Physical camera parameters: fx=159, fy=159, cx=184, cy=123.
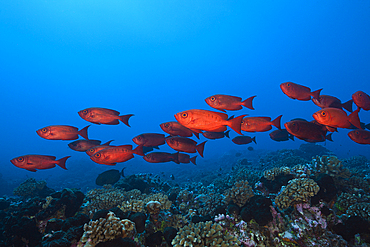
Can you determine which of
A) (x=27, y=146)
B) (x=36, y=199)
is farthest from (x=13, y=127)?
(x=36, y=199)

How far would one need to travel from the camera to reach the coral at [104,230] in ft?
10.7

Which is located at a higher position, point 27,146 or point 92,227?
point 27,146

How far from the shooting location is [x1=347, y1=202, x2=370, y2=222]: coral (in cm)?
402

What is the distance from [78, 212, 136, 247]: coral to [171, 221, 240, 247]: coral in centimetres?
112

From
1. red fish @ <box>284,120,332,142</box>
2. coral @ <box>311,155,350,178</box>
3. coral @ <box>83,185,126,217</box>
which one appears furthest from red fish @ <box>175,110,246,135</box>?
coral @ <box>311,155,350,178</box>

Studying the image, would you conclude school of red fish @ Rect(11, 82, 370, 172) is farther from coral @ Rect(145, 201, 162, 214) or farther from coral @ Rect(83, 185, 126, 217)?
coral @ Rect(83, 185, 126, 217)

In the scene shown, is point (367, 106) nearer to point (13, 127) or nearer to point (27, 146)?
point (27, 146)

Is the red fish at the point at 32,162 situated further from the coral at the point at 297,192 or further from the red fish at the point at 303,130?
the coral at the point at 297,192

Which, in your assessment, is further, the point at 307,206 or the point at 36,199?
the point at 36,199

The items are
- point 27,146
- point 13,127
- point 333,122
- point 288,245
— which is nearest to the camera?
point 333,122

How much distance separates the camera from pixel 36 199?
539 cm

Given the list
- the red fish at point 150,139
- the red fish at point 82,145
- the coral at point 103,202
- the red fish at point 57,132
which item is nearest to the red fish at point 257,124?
the red fish at point 150,139

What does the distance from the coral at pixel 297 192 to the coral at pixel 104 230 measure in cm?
419

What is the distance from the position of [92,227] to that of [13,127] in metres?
200
